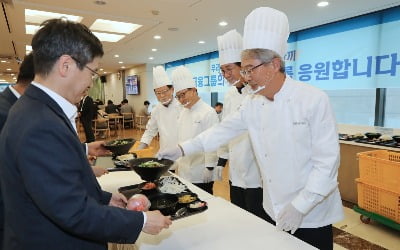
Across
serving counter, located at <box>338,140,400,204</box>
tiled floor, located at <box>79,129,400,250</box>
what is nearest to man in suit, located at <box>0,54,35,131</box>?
tiled floor, located at <box>79,129,400,250</box>

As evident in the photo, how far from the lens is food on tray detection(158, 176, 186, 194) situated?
4.77 ft

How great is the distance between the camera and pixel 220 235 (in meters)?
1.13

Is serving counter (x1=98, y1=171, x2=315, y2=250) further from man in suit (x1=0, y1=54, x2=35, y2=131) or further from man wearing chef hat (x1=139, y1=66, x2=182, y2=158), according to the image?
man wearing chef hat (x1=139, y1=66, x2=182, y2=158)

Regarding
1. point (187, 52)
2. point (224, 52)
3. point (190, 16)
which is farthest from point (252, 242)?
point (187, 52)

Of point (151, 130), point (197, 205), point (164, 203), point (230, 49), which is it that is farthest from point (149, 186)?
point (151, 130)

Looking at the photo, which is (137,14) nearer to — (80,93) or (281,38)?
(281,38)

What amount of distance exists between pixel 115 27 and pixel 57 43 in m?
5.23

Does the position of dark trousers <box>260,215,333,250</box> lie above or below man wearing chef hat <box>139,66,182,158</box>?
below

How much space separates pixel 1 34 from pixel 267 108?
653 centimetres

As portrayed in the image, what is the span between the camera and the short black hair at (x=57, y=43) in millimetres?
776

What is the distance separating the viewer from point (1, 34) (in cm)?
577

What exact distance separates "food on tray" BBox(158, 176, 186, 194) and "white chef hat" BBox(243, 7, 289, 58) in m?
0.81

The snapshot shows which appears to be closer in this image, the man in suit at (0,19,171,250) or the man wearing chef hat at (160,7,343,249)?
the man in suit at (0,19,171,250)

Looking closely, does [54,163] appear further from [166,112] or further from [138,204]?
[166,112]
